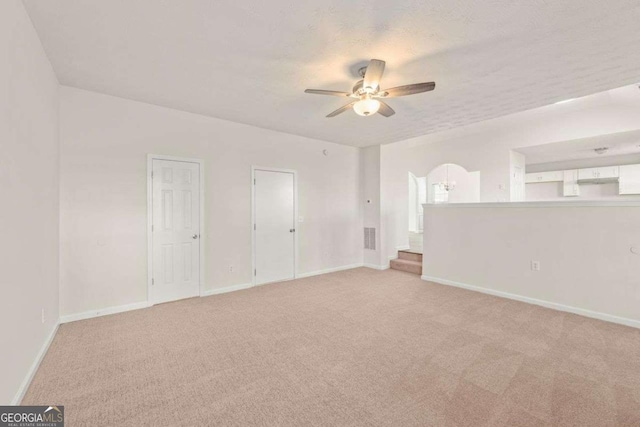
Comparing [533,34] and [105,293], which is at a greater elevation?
Result: [533,34]

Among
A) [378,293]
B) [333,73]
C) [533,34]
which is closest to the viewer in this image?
[533,34]

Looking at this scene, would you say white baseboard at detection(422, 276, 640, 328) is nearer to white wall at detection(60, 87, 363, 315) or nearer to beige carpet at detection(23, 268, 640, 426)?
beige carpet at detection(23, 268, 640, 426)

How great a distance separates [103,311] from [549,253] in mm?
6159

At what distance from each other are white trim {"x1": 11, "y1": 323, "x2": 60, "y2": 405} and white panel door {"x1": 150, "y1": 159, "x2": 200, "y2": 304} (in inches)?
46.4

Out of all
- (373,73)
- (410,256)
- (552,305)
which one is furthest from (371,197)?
(373,73)

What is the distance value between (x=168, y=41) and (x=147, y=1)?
470 millimetres

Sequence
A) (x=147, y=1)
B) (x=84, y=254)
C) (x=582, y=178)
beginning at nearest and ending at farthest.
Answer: (x=147, y=1), (x=84, y=254), (x=582, y=178)

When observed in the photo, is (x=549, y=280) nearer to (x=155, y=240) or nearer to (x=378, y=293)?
(x=378, y=293)

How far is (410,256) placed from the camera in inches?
253

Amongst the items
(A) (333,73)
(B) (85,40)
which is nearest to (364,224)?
(A) (333,73)

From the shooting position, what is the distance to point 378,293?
4512mm

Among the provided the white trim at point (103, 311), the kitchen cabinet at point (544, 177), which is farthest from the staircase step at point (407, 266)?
the kitchen cabinet at point (544, 177)

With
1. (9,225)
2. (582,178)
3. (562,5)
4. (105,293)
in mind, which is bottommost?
(105,293)

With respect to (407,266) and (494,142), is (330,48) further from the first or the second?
(494,142)
